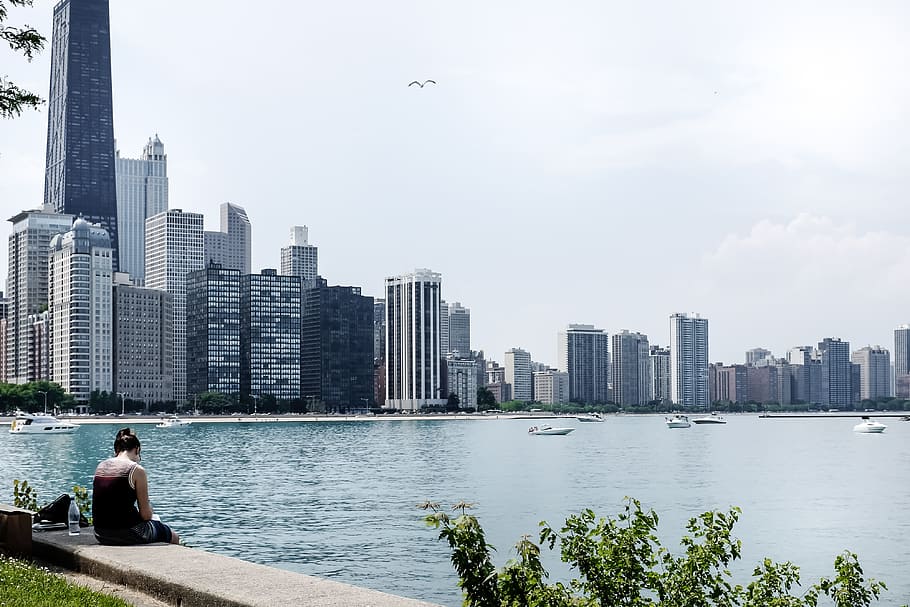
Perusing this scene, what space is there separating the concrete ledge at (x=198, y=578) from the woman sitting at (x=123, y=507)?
196 millimetres

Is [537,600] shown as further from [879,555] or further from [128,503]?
[879,555]

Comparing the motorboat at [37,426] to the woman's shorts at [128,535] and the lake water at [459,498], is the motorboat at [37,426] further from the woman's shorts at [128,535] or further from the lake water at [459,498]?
the woman's shorts at [128,535]

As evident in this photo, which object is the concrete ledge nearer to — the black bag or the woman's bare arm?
the woman's bare arm

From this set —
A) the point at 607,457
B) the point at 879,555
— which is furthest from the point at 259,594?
the point at 607,457

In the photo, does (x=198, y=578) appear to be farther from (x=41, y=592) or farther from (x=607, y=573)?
(x=607, y=573)

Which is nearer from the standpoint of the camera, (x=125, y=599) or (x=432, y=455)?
(x=125, y=599)

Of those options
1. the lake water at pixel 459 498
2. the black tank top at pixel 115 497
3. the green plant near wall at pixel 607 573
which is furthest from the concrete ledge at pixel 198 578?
the lake water at pixel 459 498

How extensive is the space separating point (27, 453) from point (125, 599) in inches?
4244

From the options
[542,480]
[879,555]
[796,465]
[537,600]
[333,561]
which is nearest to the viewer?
[537,600]

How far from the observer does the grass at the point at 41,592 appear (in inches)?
411

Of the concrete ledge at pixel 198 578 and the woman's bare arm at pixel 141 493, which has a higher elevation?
the woman's bare arm at pixel 141 493

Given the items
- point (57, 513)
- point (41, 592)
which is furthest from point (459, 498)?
point (41, 592)

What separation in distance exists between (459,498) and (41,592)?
148 feet

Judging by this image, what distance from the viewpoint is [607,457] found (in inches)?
4087
